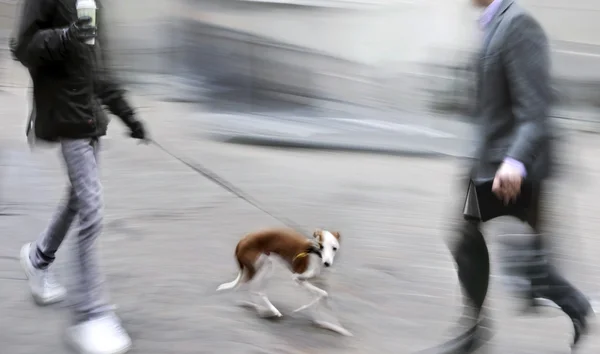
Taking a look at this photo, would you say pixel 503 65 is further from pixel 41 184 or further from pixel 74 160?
pixel 41 184

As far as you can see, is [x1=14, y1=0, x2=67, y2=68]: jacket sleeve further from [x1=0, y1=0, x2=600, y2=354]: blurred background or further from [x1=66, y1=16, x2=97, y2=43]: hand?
[x1=0, y1=0, x2=600, y2=354]: blurred background

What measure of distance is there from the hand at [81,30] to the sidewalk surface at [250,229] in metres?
1.39

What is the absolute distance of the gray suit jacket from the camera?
3.32 metres

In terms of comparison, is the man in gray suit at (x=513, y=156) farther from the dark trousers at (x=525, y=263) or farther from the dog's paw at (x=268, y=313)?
the dog's paw at (x=268, y=313)

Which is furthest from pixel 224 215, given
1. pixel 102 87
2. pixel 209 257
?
pixel 102 87

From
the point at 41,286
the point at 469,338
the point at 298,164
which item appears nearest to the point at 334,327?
the point at 469,338

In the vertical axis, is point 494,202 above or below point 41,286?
above

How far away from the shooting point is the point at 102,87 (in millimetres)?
3863

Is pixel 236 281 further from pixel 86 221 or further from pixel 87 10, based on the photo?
pixel 87 10

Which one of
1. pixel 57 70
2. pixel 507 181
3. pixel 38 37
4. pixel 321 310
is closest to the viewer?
pixel 507 181

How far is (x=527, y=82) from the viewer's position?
332cm

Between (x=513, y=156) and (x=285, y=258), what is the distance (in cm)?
131

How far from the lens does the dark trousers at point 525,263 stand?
356 centimetres

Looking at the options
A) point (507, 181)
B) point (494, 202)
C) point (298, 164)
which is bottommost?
point (298, 164)
